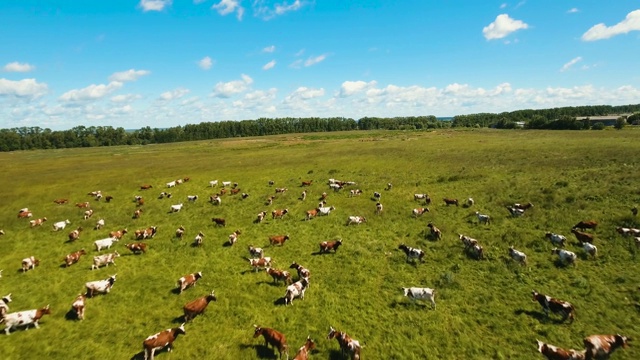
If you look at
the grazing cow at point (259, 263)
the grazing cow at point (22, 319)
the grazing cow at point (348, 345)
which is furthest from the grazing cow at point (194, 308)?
the grazing cow at point (348, 345)

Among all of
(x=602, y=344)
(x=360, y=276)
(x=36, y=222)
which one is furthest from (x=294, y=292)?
(x=36, y=222)

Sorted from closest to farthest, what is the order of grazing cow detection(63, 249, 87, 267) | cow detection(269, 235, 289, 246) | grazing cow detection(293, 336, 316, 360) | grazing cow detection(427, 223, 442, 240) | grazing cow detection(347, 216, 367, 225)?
1. grazing cow detection(293, 336, 316, 360)
2. grazing cow detection(63, 249, 87, 267)
3. grazing cow detection(427, 223, 442, 240)
4. cow detection(269, 235, 289, 246)
5. grazing cow detection(347, 216, 367, 225)

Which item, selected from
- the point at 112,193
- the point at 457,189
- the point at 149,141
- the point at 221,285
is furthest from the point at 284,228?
the point at 149,141

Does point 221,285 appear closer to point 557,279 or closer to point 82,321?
point 82,321

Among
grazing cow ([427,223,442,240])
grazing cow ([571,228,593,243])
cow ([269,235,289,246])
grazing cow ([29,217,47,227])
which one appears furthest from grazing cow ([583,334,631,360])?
grazing cow ([29,217,47,227])

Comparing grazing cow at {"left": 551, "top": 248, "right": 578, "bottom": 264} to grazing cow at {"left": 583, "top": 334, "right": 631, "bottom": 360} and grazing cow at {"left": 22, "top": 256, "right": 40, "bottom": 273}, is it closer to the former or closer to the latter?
grazing cow at {"left": 583, "top": 334, "right": 631, "bottom": 360}

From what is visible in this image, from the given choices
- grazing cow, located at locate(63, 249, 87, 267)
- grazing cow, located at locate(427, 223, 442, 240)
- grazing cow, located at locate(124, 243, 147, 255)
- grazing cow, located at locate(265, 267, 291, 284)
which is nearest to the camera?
grazing cow, located at locate(265, 267, 291, 284)

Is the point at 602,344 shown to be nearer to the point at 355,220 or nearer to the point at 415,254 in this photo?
the point at 415,254

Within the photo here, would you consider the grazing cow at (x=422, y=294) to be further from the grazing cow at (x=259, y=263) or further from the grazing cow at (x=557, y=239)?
the grazing cow at (x=557, y=239)

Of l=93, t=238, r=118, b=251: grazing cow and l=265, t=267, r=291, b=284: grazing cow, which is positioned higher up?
l=93, t=238, r=118, b=251: grazing cow
